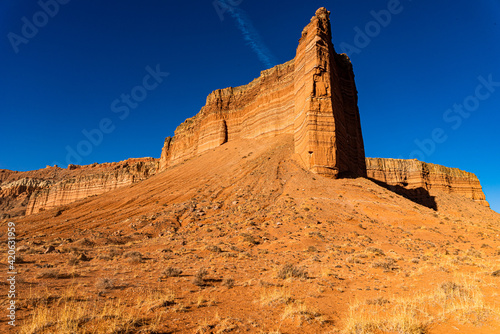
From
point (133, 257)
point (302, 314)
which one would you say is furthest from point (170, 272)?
point (302, 314)

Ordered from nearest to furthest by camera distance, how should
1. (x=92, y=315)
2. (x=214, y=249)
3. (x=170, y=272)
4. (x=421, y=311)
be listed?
(x=92, y=315) → (x=421, y=311) → (x=170, y=272) → (x=214, y=249)

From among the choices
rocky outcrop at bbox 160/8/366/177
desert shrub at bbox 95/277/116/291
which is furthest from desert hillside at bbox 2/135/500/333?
rocky outcrop at bbox 160/8/366/177

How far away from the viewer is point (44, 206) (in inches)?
2781

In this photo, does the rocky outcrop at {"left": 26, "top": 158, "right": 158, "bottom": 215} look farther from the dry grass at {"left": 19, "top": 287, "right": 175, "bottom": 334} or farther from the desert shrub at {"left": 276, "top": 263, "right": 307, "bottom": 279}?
the dry grass at {"left": 19, "top": 287, "right": 175, "bottom": 334}

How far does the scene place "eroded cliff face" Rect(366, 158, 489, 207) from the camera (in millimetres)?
61594

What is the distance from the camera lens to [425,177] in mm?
62250

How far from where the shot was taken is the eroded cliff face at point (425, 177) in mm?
61594

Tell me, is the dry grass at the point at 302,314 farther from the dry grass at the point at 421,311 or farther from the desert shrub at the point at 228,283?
the desert shrub at the point at 228,283

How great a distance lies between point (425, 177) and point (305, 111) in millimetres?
52439

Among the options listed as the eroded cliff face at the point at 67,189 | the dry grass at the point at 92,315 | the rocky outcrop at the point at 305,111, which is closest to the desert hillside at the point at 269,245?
the dry grass at the point at 92,315

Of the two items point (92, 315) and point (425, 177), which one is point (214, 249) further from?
point (425, 177)

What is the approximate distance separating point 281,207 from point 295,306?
1361 cm

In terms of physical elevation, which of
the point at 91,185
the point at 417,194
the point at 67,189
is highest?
the point at 91,185

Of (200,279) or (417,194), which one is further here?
(417,194)
